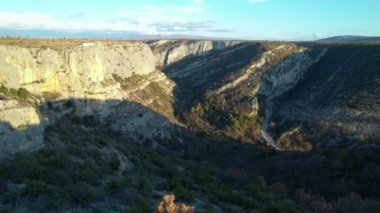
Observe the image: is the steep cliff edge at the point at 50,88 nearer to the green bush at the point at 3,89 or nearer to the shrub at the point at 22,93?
the green bush at the point at 3,89

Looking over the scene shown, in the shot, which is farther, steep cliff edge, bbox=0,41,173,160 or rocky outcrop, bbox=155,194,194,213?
steep cliff edge, bbox=0,41,173,160

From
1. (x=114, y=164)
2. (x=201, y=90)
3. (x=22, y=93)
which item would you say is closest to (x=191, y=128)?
(x=201, y=90)

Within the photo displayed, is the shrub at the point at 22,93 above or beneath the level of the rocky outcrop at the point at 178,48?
above

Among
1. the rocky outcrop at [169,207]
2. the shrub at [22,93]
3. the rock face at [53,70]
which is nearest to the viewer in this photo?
the rocky outcrop at [169,207]

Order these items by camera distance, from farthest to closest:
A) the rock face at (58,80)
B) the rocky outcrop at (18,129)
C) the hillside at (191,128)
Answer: the rock face at (58,80) < the rocky outcrop at (18,129) < the hillside at (191,128)


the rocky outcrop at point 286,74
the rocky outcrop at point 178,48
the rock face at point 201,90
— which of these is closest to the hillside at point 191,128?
the rock face at point 201,90

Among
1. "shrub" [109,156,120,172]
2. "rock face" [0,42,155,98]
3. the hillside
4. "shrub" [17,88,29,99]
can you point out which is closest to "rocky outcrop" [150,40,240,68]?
the hillside

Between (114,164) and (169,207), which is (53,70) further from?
(169,207)

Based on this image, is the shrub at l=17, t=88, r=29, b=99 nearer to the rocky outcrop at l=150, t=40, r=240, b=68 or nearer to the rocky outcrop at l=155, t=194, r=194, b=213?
the rocky outcrop at l=155, t=194, r=194, b=213
